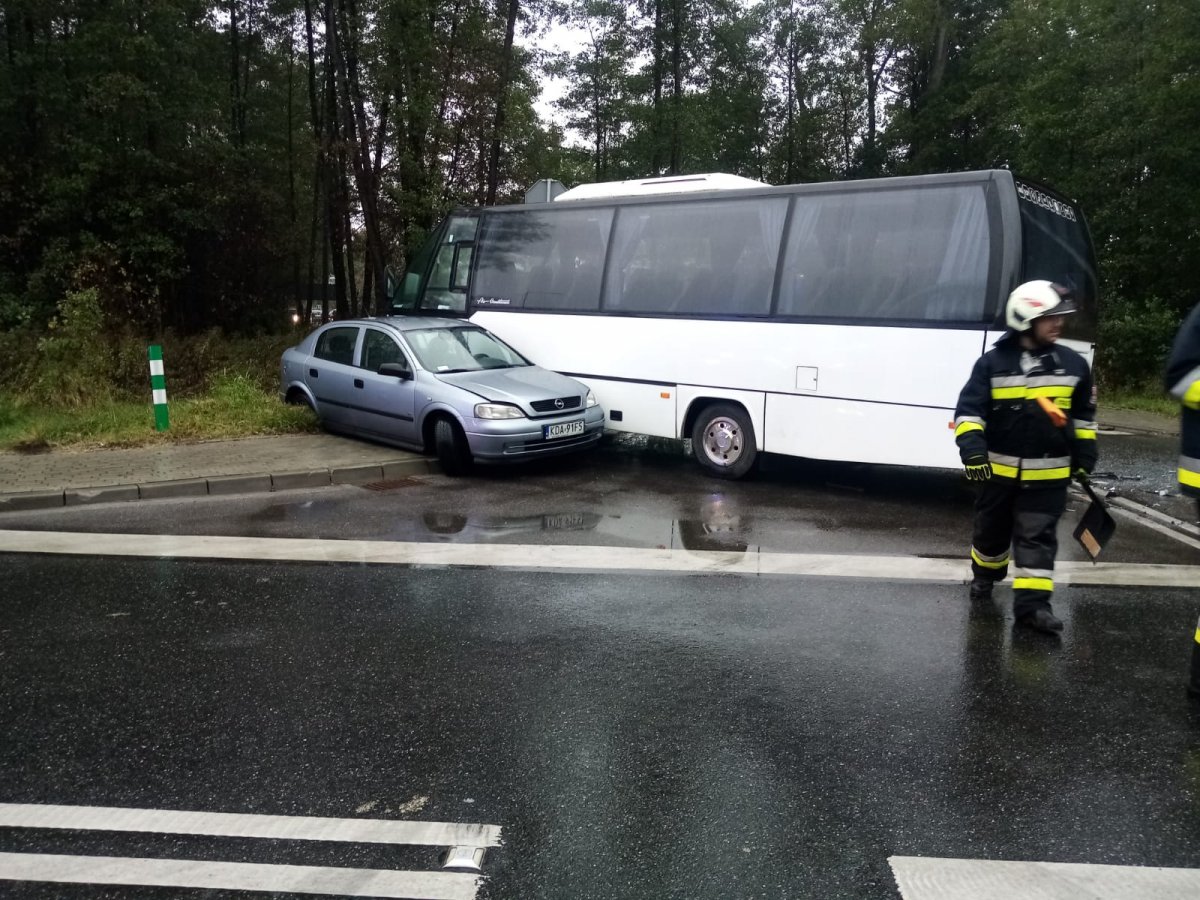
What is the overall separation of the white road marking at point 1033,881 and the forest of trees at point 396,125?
15.5 m

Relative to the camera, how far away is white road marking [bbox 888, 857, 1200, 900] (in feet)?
9.27

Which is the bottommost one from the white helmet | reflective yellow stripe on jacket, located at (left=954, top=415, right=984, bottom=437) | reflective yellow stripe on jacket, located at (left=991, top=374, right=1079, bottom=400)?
reflective yellow stripe on jacket, located at (left=954, top=415, right=984, bottom=437)

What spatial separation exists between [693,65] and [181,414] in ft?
81.9

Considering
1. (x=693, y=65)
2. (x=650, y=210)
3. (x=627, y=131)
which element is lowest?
(x=650, y=210)

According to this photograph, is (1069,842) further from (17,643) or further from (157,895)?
(17,643)

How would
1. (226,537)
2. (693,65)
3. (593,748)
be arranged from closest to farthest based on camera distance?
(593,748), (226,537), (693,65)

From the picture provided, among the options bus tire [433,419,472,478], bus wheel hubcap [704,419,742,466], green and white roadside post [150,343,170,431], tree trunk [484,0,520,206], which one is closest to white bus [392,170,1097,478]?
bus wheel hubcap [704,419,742,466]

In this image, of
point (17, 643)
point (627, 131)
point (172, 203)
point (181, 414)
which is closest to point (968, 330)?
point (17, 643)

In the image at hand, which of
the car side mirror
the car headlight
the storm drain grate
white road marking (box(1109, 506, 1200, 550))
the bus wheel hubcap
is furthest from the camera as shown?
the car side mirror

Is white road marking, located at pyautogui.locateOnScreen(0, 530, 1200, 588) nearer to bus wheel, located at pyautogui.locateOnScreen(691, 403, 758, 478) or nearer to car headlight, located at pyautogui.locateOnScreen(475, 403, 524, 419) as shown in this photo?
car headlight, located at pyautogui.locateOnScreen(475, 403, 524, 419)

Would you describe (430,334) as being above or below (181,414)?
above

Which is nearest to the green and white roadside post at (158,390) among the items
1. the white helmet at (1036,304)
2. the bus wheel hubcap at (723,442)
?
the bus wheel hubcap at (723,442)

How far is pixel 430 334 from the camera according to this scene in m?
11.1

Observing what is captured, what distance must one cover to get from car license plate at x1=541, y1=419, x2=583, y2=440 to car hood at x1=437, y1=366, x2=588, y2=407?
0.32 meters
